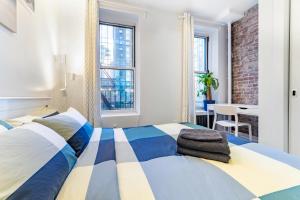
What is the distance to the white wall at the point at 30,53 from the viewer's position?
129 cm

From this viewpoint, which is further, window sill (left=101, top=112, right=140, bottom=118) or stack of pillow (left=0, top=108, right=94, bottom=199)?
window sill (left=101, top=112, right=140, bottom=118)

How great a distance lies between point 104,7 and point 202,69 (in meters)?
2.37

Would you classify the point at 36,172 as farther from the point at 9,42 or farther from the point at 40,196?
the point at 9,42

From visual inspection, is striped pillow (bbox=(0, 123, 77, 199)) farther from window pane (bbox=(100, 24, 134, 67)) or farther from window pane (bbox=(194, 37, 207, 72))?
window pane (bbox=(194, 37, 207, 72))

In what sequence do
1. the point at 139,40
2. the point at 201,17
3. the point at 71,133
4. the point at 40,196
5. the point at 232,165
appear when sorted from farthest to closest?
the point at 201,17 < the point at 139,40 < the point at 71,133 < the point at 232,165 < the point at 40,196

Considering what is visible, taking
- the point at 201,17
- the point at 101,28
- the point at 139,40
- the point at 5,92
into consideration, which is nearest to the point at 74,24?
the point at 101,28

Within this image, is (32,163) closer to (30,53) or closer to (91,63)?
(30,53)

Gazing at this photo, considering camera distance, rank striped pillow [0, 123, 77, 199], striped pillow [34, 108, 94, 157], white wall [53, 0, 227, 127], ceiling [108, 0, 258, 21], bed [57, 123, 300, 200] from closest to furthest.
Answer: striped pillow [0, 123, 77, 199] < bed [57, 123, 300, 200] < striped pillow [34, 108, 94, 157] < ceiling [108, 0, 258, 21] < white wall [53, 0, 227, 127]

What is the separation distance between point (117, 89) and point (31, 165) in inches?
104

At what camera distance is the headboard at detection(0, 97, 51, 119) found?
3.94 feet

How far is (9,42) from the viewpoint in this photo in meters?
1.32

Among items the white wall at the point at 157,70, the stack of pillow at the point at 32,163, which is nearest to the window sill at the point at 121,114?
the white wall at the point at 157,70

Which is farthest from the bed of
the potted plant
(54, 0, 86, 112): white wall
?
the potted plant

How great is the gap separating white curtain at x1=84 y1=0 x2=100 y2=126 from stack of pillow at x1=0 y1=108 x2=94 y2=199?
5.65 ft
